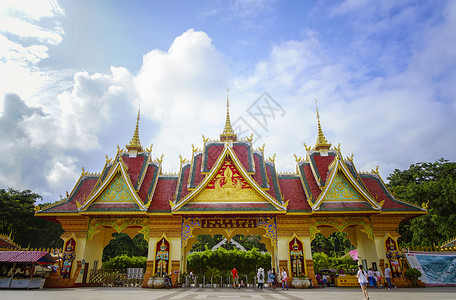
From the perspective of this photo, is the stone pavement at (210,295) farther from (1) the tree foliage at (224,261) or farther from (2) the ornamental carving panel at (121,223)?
(1) the tree foliage at (224,261)

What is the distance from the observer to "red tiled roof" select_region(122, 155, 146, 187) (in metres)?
18.6

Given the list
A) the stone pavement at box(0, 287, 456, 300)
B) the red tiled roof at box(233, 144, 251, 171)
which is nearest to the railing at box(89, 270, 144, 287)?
the stone pavement at box(0, 287, 456, 300)

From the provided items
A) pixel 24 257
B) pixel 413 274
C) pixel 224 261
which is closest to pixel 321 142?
pixel 413 274

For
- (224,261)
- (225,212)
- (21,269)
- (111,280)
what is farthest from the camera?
(224,261)

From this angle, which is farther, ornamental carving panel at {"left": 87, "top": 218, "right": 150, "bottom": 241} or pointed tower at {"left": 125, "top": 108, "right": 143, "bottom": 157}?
pointed tower at {"left": 125, "top": 108, "right": 143, "bottom": 157}

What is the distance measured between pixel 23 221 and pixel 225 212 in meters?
26.6

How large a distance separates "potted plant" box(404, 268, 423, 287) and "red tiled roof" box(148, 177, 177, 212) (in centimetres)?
1329

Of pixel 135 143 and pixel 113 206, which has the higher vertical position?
pixel 135 143

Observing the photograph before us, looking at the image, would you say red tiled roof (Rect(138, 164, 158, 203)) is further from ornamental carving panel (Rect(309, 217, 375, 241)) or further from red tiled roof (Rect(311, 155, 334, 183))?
red tiled roof (Rect(311, 155, 334, 183))

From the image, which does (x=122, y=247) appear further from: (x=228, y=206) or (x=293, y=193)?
(x=293, y=193)

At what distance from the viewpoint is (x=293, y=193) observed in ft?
59.0

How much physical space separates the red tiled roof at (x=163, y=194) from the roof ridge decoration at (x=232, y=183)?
0.79 metres

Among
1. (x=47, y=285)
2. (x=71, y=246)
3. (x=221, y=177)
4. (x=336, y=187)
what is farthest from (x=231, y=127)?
(x=47, y=285)

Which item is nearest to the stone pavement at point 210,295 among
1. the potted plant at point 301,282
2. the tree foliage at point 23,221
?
the potted plant at point 301,282
